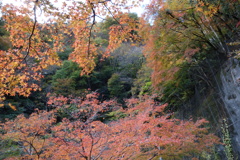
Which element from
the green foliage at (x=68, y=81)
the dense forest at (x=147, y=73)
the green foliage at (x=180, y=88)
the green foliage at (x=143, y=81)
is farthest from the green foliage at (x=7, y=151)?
the green foliage at (x=180, y=88)

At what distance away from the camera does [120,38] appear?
3893 millimetres

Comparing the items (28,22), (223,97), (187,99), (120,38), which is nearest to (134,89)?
(187,99)

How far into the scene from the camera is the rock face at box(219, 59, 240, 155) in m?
5.91

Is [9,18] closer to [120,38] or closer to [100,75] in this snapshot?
[120,38]

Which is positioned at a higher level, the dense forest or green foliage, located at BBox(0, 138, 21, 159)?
the dense forest

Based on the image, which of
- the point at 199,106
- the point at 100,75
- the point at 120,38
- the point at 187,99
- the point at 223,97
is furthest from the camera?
the point at 100,75

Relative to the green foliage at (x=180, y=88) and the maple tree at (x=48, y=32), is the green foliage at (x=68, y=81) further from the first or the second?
the maple tree at (x=48, y=32)

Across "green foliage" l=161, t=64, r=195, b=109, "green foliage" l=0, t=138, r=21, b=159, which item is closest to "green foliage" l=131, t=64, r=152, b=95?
"green foliage" l=161, t=64, r=195, b=109

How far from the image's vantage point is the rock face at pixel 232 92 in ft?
19.4

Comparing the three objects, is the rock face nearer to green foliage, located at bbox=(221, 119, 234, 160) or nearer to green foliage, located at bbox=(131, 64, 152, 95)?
green foliage, located at bbox=(221, 119, 234, 160)

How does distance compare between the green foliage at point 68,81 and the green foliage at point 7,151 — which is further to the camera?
the green foliage at point 68,81

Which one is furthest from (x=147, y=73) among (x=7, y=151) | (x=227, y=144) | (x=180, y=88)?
(x=7, y=151)

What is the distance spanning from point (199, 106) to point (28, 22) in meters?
7.84

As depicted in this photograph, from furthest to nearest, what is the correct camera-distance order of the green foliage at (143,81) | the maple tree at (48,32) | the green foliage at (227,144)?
the green foliage at (143,81) → the green foliage at (227,144) → the maple tree at (48,32)
